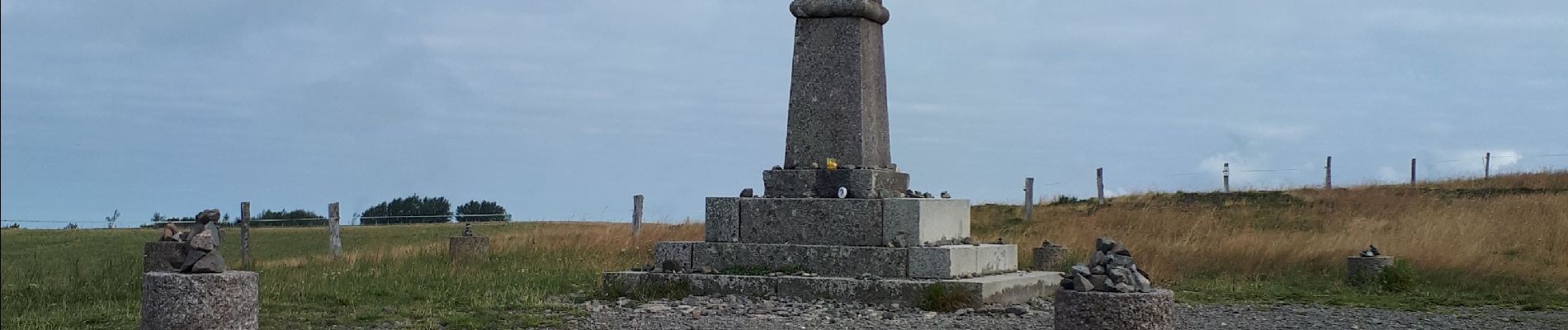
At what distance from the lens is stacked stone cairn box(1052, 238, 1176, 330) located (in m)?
7.45

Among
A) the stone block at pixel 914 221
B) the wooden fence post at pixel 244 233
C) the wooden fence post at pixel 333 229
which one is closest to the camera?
the stone block at pixel 914 221

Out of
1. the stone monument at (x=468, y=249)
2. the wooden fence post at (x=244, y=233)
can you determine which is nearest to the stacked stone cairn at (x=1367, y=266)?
the stone monument at (x=468, y=249)

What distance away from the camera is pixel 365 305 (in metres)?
10.4

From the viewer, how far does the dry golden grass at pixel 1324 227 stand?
1526 cm

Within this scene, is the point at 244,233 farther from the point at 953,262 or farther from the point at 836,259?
the point at 953,262

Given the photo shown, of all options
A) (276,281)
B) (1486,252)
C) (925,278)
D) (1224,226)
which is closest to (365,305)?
(276,281)

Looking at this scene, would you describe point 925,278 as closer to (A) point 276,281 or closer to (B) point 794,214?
(B) point 794,214

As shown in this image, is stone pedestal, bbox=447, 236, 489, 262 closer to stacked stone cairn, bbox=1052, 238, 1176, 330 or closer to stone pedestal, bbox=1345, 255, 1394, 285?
stone pedestal, bbox=1345, 255, 1394, 285

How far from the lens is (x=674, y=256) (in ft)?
39.1

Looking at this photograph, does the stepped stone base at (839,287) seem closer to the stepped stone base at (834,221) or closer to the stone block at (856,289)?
the stone block at (856,289)

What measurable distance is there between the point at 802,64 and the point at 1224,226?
1176 cm

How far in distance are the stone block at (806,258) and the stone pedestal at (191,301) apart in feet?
15.4

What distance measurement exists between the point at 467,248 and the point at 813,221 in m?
6.26

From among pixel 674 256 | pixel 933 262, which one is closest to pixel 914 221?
pixel 933 262
